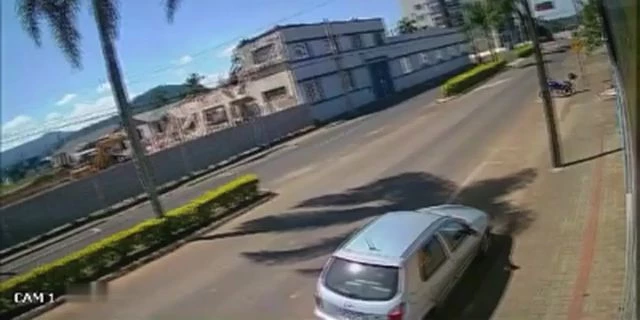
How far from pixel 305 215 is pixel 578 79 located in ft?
5.13

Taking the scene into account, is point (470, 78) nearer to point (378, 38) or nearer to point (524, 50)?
point (524, 50)


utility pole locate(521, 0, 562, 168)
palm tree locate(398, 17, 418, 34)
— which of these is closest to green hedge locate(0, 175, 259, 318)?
palm tree locate(398, 17, 418, 34)

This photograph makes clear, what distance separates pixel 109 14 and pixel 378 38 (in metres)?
0.97

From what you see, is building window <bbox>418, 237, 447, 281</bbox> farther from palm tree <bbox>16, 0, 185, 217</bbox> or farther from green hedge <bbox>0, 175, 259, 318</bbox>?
palm tree <bbox>16, 0, 185, 217</bbox>

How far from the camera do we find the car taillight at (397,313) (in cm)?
205

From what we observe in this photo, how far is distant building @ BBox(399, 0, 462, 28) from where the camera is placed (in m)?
2.45

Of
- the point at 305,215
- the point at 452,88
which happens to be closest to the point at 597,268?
the point at 452,88

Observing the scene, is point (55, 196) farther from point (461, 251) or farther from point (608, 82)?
point (608, 82)

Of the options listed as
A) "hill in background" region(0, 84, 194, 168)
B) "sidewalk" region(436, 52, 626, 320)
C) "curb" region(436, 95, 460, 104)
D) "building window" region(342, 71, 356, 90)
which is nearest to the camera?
A: "hill in background" region(0, 84, 194, 168)

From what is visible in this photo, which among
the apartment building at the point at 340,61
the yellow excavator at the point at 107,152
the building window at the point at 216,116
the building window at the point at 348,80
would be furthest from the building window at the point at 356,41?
the yellow excavator at the point at 107,152

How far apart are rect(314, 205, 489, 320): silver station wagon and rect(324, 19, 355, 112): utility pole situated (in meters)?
0.51

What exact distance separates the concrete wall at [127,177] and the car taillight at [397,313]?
2.75ft

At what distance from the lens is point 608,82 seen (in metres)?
3.17

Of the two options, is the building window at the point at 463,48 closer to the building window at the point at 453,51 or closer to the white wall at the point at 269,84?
the building window at the point at 453,51
